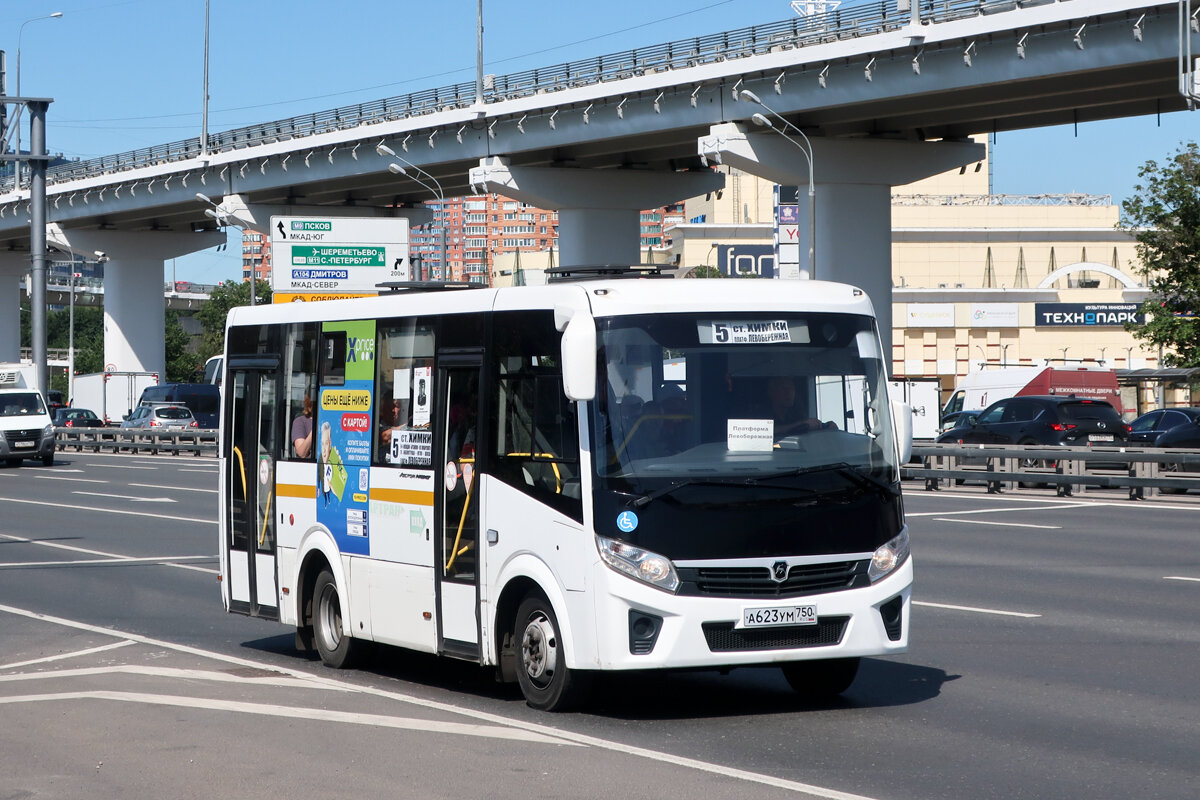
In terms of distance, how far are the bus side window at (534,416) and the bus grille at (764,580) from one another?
27.1 inches

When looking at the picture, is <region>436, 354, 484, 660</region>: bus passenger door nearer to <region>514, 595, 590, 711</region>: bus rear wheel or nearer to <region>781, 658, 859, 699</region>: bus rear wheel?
<region>514, 595, 590, 711</region>: bus rear wheel

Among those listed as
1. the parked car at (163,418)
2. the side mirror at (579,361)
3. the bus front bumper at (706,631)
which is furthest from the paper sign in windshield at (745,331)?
the parked car at (163,418)

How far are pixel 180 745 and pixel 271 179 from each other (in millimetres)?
56709

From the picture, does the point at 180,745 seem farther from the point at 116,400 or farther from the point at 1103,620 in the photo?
the point at 116,400

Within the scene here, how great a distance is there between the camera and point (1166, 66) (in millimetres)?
35844

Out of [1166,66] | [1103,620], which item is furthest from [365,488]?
[1166,66]

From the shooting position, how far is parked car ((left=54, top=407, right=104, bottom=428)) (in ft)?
214

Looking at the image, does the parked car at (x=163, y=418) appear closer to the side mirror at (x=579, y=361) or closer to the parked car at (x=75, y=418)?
the parked car at (x=75, y=418)

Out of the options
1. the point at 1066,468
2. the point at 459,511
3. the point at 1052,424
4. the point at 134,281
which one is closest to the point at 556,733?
the point at 459,511

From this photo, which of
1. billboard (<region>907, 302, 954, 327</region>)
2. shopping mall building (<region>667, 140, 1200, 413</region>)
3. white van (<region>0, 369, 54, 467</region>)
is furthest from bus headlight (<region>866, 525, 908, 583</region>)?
billboard (<region>907, 302, 954, 327</region>)

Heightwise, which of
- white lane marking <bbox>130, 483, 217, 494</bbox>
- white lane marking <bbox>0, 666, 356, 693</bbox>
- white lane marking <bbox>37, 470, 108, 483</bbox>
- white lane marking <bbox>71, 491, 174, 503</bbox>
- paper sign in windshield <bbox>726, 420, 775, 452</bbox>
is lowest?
white lane marking <bbox>0, 666, 356, 693</bbox>

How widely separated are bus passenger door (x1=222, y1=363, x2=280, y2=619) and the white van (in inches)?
1329

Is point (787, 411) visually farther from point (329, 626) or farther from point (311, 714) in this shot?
point (329, 626)

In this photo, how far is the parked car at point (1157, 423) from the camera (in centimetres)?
3431
